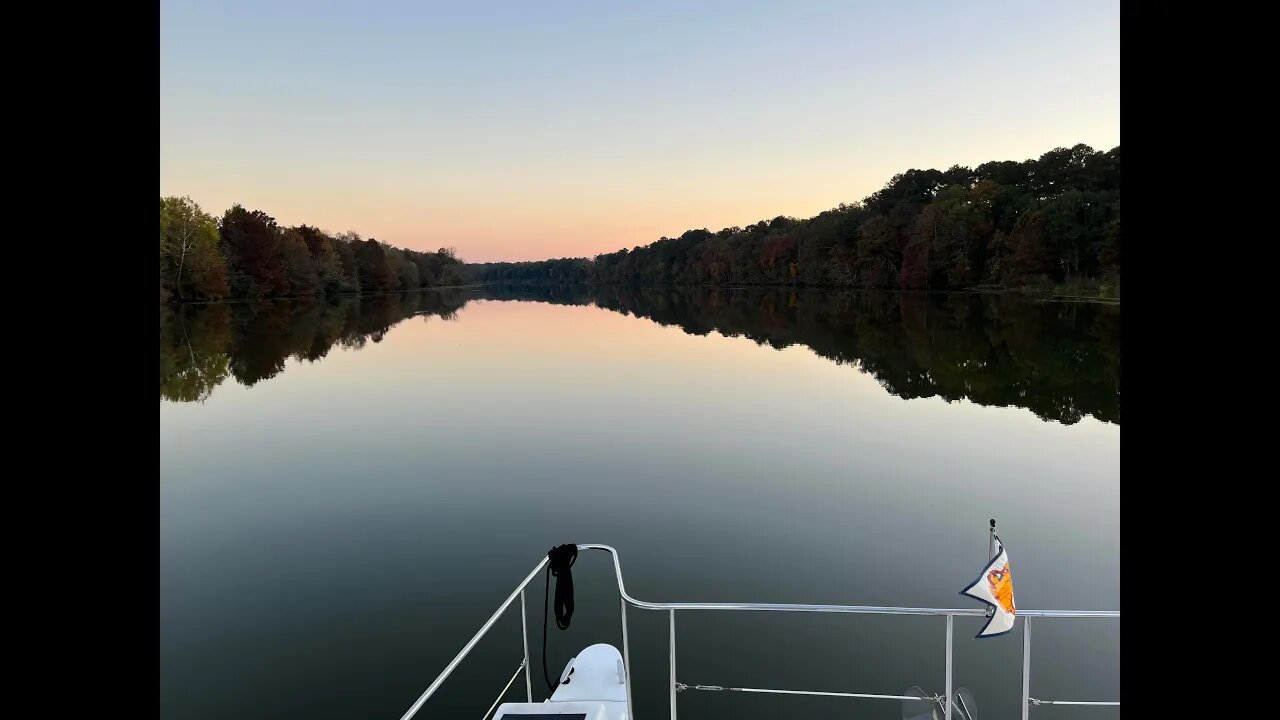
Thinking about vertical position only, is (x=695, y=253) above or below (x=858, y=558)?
above

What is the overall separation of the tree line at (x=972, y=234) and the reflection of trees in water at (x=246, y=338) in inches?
1613

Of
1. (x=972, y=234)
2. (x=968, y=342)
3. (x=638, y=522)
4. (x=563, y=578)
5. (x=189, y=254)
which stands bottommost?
(x=638, y=522)

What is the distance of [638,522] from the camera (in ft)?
41.2

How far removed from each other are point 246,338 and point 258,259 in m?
35.1

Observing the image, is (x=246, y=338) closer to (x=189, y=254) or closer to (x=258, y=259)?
(x=189, y=254)

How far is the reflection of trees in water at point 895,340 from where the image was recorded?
26000 millimetres

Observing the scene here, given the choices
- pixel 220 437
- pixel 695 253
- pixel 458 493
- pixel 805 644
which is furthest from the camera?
pixel 695 253

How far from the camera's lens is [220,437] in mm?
19047

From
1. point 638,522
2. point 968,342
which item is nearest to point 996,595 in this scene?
point 638,522

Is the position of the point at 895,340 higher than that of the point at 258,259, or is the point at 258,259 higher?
the point at 258,259

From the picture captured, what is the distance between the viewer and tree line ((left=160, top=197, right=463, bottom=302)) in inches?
2281

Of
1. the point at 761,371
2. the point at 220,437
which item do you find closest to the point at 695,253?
the point at 761,371
